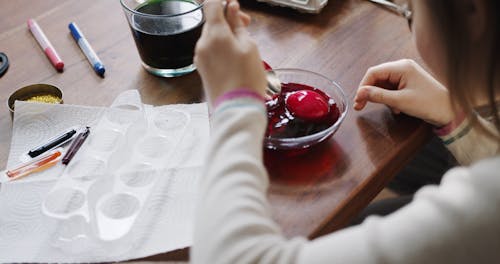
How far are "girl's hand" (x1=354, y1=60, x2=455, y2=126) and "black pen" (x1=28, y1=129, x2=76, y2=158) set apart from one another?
387 millimetres

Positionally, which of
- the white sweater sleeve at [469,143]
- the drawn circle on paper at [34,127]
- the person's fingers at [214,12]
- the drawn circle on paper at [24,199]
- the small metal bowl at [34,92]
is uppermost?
the person's fingers at [214,12]

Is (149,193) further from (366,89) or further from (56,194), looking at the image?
(366,89)

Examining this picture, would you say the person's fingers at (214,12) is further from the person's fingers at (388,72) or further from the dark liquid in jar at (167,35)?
the person's fingers at (388,72)

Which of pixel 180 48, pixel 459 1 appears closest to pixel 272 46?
pixel 180 48

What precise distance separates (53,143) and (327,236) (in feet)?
1.27

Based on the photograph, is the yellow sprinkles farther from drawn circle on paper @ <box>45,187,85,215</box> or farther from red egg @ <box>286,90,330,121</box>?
red egg @ <box>286,90,330,121</box>

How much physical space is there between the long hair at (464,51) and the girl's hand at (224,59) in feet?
0.65

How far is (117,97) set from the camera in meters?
0.78

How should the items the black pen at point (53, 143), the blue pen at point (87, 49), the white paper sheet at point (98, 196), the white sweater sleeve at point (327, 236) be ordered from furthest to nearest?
the blue pen at point (87, 49)
the black pen at point (53, 143)
the white paper sheet at point (98, 196)
the white sweater sleeve at point (327, 236)

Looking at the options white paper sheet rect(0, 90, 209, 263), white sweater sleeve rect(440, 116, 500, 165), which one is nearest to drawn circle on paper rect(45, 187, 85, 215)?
white paper sheet rect(0, 90, 209, 263)

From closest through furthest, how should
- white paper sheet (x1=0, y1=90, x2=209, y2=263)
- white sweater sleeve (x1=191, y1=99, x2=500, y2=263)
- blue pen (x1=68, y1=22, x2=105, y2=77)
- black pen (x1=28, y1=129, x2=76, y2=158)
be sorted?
white sweater sleeve (x1=191, y1=99, x2=500, y2=263)
white paper sheet (x1=0, y1=90, x2=209, y2=263)
black pen (x1=28, y1=129, x2=76, y2=158)
blue pen (x1=68, y1=22, x2=105, y2=77)

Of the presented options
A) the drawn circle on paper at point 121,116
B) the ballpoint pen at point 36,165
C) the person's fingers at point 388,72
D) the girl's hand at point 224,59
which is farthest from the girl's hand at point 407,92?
the ballpoint pen at point 36,165

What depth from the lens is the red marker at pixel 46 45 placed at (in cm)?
83

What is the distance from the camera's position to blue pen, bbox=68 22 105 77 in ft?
2.69
